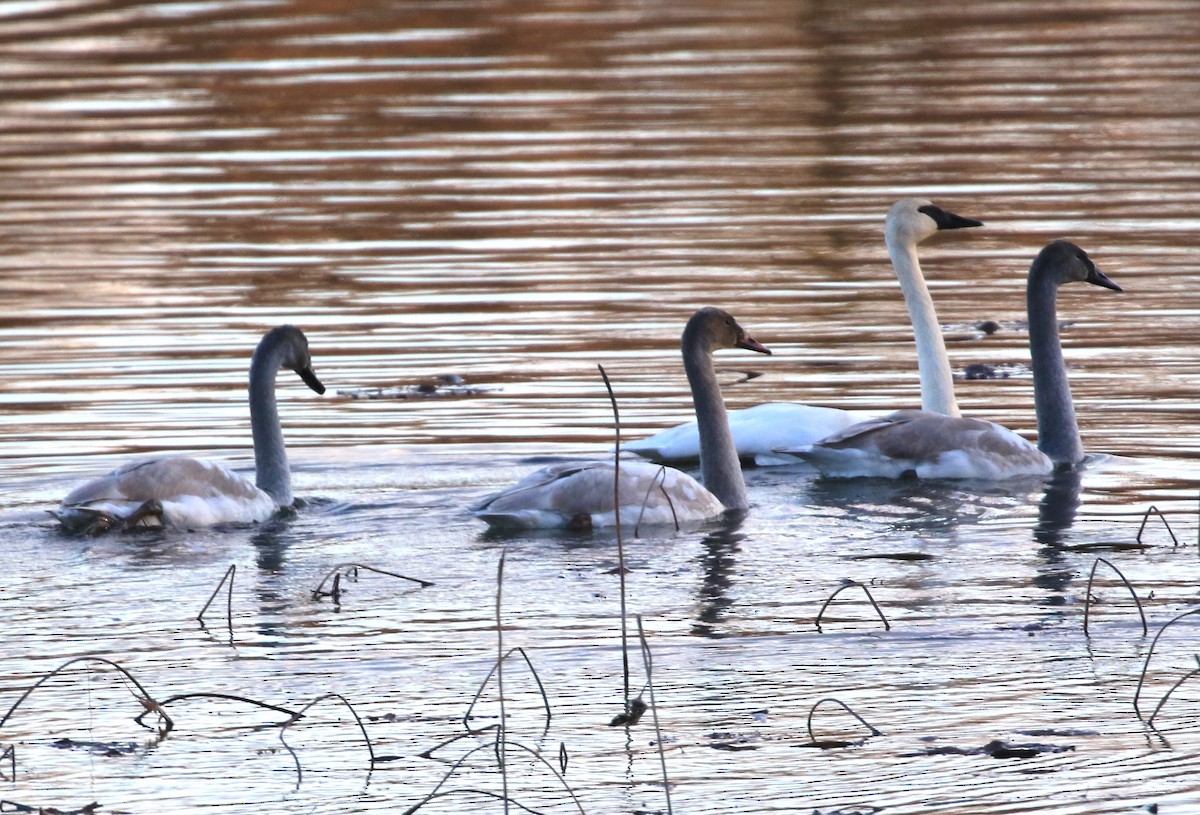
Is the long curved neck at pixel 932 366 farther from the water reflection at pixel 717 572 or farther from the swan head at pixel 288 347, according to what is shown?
the swan head at pixel 288 347

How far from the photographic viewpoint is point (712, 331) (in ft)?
33.0

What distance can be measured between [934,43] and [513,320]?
54.0 feet

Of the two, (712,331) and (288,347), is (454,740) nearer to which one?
(712,331)

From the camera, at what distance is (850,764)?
5965mm

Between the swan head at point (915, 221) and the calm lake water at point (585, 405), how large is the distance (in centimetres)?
90

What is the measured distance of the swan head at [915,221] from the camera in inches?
472

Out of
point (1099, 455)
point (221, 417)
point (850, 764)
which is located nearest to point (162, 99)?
point (221, 417)

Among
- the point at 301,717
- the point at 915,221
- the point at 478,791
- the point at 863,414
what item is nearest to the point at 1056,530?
the point at 863,414

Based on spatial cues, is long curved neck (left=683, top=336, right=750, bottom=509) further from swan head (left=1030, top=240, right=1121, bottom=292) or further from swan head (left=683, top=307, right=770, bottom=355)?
swan head (left=1030, top=240, right=1121, bottom=292)

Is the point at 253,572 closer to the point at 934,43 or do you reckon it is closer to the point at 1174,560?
the point at 1174,560

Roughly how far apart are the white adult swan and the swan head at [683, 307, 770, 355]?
0.15 meters

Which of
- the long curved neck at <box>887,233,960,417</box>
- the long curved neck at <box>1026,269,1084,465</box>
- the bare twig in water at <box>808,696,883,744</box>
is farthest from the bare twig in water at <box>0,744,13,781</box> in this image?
the long curved neck at <box>887,233,960,417</box>

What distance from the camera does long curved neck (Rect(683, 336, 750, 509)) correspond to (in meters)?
9.79

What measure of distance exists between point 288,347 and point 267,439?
67 cm
